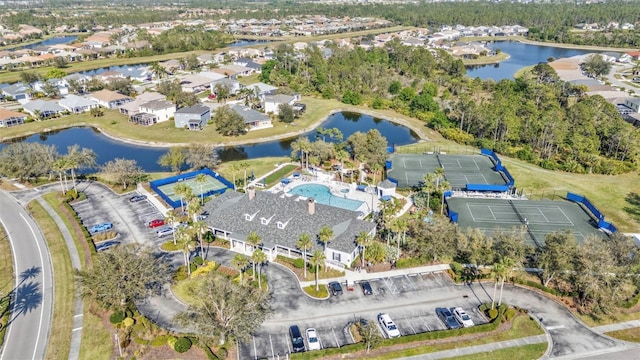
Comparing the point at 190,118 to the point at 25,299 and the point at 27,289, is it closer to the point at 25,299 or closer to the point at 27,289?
the point at 27,289

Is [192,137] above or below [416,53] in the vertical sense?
below

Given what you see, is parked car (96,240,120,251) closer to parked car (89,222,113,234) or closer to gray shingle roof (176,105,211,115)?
parked car (89,222,113,234)

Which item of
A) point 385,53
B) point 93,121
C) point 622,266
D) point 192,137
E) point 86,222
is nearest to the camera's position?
point 622,266

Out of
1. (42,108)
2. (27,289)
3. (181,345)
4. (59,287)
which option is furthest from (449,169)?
(42,108)

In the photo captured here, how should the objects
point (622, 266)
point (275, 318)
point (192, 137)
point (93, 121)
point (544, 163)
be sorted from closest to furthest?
point (275, 318)
point (622, 266)
point (544, 163)
point (192, 137)
point (93, 121)

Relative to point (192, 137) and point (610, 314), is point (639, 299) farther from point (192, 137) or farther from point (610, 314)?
point (192, 137)

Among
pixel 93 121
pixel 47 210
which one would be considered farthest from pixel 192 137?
pixel 47 210

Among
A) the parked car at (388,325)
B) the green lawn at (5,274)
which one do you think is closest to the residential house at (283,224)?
the parked car at (388,325)

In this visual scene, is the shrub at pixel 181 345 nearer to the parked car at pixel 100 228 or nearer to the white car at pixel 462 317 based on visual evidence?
the white car at pixel 462 317
